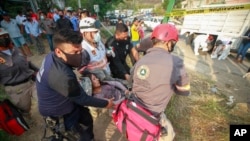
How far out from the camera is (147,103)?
1666 mm

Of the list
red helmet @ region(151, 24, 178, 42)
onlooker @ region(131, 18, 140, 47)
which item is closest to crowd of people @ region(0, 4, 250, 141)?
red helmet @ region(151, 24, 178, 42)

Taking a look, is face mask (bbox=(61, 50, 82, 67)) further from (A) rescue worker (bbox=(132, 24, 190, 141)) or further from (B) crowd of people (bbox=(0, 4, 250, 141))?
(A) rescue worker (bbox=(132, 24, 190, 141))

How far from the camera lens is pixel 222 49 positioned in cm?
730

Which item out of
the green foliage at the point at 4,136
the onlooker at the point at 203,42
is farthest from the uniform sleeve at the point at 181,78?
the onlooker at the point at 203,42

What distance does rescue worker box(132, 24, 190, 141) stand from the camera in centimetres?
152

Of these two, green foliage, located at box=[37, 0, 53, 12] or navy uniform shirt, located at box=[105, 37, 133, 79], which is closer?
navy uniform shirt, located at box=[105, 37, 133, 79]

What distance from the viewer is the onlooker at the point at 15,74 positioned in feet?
8.02

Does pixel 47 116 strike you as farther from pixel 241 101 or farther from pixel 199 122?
pixel 241 101

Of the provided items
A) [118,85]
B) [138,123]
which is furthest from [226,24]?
[138,123]

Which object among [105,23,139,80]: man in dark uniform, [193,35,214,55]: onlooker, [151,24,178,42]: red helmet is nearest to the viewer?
[151,24,178,42]: red helmet

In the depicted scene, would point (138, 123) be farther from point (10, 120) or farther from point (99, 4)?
point (99, 4)

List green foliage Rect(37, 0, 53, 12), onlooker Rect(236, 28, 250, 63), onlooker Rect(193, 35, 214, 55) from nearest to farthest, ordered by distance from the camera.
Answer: onlooker Rect(236, 28, 250, 63)
onlooker Rect(193, 35, 214, 55)
green foliage Rect(37, 0, 53, 12)

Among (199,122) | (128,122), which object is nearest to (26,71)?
(128,122)

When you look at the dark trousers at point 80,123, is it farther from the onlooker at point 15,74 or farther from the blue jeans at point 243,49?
the blue jeans at point 243,49
